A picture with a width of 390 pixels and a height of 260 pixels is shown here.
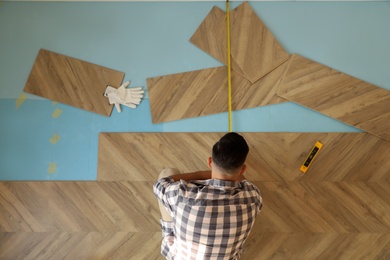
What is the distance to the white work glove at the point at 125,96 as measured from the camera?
1892 millimetres

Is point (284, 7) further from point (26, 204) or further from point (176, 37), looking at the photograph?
point (26, 204)

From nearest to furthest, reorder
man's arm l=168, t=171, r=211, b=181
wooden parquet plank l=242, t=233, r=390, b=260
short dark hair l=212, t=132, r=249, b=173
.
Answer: short dark hair l=212, t=132, r=249, b=173, man's arm l=168, t=171, r=211, b=181, wooden parquet plank l=242, t=233, r=390, b=260

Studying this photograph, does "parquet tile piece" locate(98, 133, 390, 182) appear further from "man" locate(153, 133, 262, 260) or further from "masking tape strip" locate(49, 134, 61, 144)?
"man" locate(153, 133, 262, 260)

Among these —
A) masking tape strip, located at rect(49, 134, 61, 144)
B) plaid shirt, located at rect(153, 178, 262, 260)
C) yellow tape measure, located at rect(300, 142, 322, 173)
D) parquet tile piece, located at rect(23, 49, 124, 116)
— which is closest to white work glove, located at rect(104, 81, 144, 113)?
parquet tile piece, located at rect(23, 49, 124, 116)

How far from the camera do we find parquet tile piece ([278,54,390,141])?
1861 millimetres

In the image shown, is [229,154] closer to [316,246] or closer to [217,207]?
[217,207]

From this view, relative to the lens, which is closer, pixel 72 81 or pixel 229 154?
pixel 229 154

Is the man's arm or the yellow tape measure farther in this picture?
the yellow tape measure

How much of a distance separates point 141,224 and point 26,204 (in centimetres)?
70

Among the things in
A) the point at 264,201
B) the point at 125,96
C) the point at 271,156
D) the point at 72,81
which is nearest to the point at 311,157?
the point at 271,156

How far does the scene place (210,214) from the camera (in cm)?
120

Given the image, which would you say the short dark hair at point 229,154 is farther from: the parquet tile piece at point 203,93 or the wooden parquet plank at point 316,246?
the wooden parquet plank at point 316,246

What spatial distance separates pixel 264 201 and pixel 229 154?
767 millimetres

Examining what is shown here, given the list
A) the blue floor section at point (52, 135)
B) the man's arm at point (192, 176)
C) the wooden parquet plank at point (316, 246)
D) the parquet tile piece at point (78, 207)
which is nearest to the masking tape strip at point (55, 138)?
the blue floor section at point (52, 135)
